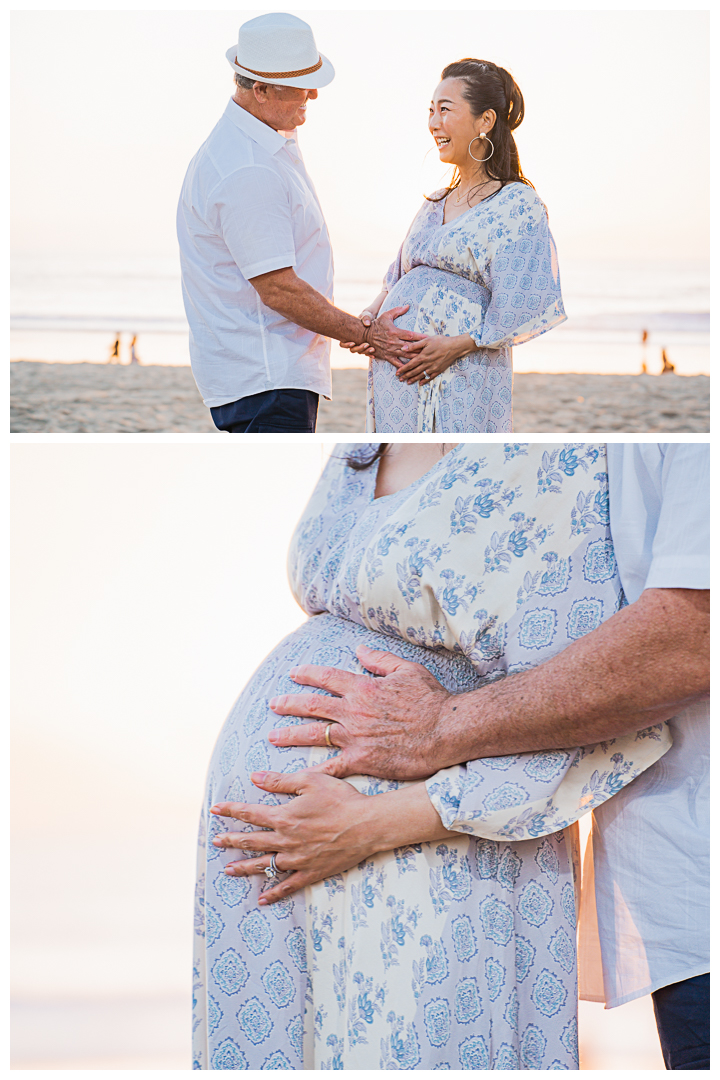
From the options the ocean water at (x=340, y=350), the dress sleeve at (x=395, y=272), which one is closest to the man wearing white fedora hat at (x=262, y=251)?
the dress sleeve at (x=395, y=272)

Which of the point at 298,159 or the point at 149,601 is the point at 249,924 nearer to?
the point at 149,601

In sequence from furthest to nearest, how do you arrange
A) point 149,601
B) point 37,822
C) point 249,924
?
1. point 37,822
2. point 149,601
3. point 249,924

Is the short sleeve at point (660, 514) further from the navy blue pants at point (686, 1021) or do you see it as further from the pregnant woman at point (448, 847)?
the navy blue pants at point (686, 1021)

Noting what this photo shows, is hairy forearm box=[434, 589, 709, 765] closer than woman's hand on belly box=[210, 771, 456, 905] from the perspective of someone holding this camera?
Yes

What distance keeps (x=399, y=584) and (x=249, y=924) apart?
61 cm

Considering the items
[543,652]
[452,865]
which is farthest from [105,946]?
[543,652]

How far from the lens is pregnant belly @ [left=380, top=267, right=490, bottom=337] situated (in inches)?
87.5

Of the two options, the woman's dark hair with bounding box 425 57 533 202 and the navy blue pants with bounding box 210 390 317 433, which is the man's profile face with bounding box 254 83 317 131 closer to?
the woman's dark hair with bounding box 425 57 533 202

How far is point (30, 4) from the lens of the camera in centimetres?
216

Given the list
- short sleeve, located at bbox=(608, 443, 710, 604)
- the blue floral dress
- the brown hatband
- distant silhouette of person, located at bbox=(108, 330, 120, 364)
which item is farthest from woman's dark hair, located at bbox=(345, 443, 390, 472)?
distant silhouette of person, located at bbox=(108, 330, 120, 364)

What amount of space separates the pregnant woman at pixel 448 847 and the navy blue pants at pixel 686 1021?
0.14 m

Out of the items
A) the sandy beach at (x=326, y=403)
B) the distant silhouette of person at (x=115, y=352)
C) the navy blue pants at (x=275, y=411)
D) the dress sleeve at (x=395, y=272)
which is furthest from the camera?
the distant silhouette of person at (x=115, y=352)

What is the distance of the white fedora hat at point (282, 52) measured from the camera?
191cm

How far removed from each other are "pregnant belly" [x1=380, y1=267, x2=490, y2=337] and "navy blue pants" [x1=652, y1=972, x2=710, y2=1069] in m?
1.61
